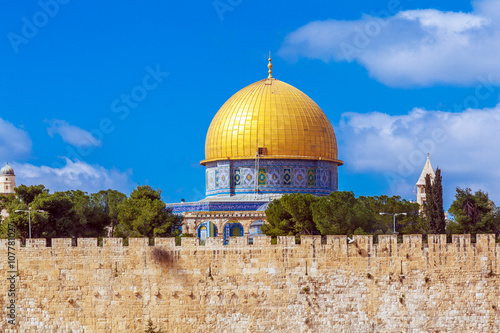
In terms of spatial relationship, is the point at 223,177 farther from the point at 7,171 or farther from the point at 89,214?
the point at 7,171

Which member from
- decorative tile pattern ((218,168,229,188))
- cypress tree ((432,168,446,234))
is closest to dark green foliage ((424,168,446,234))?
cypress tree ((432,168,446,234))

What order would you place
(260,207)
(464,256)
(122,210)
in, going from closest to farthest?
(464,256)
(122,210)
(260,207)

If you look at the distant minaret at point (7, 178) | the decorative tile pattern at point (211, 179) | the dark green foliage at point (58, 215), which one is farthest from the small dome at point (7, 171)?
the dark green foliage at point (58, 215)

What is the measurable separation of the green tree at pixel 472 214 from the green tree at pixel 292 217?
20.1ft

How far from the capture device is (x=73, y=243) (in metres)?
31.9

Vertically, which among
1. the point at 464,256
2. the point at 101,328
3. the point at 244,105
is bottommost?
the point at 101,328

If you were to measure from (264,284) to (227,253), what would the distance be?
1467 mm

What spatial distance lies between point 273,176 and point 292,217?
16961 millimetres

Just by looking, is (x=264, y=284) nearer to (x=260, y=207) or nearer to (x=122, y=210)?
(x=122, y=210)

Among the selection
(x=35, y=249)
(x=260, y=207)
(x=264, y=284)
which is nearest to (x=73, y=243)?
(x=35, y=249)

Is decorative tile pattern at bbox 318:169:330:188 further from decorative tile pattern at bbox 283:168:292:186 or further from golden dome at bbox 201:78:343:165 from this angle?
decorative tile pattern at bbox 283:168:292:186

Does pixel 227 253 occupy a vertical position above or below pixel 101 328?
above

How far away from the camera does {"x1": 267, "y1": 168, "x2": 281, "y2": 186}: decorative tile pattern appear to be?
202 ft

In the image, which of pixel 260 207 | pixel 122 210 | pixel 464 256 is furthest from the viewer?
pixel 260 207
